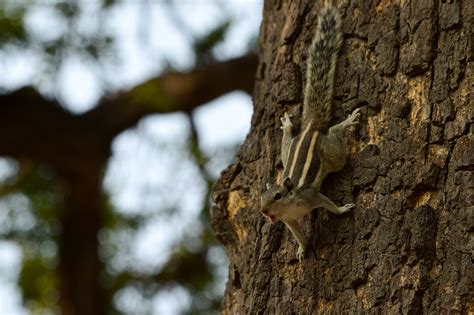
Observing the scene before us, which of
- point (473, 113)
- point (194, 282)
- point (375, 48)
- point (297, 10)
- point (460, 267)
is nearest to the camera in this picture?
point (460, 267)

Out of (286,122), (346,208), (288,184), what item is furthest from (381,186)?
(286,122)

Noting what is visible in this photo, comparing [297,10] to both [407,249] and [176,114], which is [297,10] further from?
[176,114]

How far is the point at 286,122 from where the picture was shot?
3.92 meters

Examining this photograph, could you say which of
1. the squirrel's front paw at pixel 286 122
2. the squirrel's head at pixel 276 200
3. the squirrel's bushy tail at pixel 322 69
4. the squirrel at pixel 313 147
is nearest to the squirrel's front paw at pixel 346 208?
the squirrel at pixel 313 147

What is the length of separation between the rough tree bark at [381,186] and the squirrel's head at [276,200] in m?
0.14

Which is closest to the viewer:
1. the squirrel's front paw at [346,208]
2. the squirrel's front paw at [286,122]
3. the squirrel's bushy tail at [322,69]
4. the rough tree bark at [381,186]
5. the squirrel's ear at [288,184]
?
the rough tree bark at [381,186]

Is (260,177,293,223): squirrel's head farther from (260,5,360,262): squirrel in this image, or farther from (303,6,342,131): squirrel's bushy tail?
(303,6,342,131): squirrel's bushy tail

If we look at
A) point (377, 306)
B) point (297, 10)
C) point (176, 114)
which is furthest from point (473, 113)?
point (176, 114)

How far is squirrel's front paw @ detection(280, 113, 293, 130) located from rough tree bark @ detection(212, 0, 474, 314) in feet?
0.18

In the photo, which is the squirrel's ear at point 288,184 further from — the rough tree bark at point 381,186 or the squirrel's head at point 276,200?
the rough tree bark at point 381,186

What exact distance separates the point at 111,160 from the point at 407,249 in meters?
4.68

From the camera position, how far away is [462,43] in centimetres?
357

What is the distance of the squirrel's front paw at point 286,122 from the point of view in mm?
3895

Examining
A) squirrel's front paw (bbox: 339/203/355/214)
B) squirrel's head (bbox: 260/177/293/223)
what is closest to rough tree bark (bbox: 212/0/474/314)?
squirrel's front paw (bbox: 339/203/355/214)
